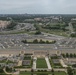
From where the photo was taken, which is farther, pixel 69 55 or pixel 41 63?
pixel 69 55

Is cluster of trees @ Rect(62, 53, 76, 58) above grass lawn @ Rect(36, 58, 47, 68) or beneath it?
above

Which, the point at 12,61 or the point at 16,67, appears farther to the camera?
the point at 12,61

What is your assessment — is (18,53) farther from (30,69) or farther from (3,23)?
(3,23)

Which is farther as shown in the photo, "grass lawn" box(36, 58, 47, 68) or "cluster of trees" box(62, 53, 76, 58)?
"cluster of trees" box(62, 53, 76, 58)

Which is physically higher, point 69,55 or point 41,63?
point 69,55

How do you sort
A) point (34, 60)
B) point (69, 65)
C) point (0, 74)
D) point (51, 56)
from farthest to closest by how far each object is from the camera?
point (51, 56)
point (34, 60)
point (69, 65)
point (0, 74)

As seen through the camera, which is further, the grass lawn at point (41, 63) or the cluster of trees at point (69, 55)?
the cluster of trees at point (69, 55)

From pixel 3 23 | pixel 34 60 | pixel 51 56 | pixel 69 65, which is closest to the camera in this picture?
pixel 69 65

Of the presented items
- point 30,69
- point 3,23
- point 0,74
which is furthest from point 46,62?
point 3,23

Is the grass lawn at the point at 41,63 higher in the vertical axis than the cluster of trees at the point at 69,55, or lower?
lower

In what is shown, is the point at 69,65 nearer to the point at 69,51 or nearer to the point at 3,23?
the point at 69,51
